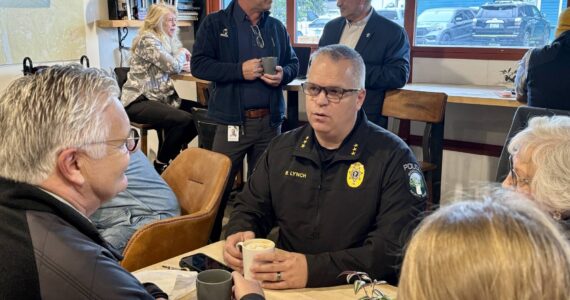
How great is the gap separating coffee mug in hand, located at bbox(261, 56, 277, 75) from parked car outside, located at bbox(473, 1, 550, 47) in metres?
1.74

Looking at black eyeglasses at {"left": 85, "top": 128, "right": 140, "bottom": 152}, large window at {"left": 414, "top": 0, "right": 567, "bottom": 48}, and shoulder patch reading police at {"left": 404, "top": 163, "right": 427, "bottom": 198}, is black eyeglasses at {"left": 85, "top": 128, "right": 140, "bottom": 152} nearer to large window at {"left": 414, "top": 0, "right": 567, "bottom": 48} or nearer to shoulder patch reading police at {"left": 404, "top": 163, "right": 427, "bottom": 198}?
shoulder patch reading police at {"left": 404, "top": 163, "right": 427, "bottom": 198}

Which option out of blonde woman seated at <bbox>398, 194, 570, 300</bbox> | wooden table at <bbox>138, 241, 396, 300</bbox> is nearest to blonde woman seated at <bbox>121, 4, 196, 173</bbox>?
wooden table at <bbox>138, 241, 396, 300</bbox>

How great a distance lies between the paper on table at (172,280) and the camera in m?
1.38

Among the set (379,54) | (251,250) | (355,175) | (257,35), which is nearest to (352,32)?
(379,54)

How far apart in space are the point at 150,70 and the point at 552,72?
292cm

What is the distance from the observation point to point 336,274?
4.95ft

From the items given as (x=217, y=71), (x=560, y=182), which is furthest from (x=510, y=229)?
(x=217, y=71)

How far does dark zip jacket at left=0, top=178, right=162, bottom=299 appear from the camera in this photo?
978 mm

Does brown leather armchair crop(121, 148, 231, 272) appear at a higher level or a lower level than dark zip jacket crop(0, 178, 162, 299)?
lower

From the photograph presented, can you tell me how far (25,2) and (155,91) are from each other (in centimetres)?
129

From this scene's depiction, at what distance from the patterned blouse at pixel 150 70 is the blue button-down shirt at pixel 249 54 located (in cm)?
136

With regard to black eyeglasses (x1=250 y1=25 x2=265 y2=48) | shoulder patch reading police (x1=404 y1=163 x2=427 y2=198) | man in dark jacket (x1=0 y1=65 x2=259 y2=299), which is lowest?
shoulder patch reading police (x1=404 y1=163 x2=427 y2=198)

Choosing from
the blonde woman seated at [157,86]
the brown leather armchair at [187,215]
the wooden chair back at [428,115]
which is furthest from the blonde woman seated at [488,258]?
the blonde woman seated at [157,86]

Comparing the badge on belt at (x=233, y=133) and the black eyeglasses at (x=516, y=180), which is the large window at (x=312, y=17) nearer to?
the badge on belt at (x=233, y=133)
